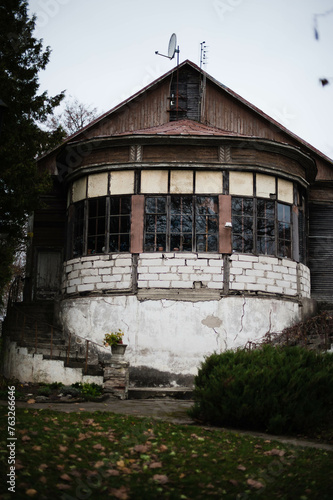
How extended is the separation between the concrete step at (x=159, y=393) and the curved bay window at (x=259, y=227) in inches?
154

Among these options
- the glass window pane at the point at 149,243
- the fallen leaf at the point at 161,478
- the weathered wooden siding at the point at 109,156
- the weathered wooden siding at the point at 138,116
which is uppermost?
Answer: the weathered wooden siding at the point at 138,116

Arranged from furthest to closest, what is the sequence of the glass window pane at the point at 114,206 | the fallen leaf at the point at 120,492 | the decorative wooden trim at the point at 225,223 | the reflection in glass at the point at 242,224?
the glass window pane at the point at 114,206, the reflection in glass at the point at 242,224, the decorative wooden trim at the point at 225,223, the fallen leaf at the point at 120,492

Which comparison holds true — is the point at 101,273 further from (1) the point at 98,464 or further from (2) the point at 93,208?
(1) the point at 98,464

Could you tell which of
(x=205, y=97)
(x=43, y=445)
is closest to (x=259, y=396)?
(x=43, y=445)

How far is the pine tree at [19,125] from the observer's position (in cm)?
1376

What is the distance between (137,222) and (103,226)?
3.39ft

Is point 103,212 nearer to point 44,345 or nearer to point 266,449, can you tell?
point 44,345

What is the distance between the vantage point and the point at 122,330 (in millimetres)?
15406

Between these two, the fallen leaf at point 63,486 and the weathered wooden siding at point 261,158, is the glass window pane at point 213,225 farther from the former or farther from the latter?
the fallen leaf at point 63,486

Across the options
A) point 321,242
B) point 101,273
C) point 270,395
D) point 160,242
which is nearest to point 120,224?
point 160,242

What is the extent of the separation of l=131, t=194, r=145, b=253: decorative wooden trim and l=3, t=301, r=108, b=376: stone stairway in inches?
109

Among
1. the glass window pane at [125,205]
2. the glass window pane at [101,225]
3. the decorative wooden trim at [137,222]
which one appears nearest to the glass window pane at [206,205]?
the decorative wooden trim at [137,222]

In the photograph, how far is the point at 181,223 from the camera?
1595 cm

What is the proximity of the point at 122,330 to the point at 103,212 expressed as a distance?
3273 millimetres
